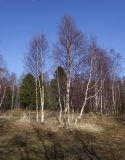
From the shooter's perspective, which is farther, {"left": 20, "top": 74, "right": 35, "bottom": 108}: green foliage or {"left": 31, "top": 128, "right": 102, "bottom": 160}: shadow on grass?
{"left": 20, "top": 74, "right": 35, "bottom": 108}: green foliage

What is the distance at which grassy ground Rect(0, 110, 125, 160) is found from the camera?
20.4 m

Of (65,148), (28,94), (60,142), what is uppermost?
(28,94)

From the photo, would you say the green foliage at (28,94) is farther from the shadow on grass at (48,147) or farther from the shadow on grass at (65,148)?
the shadow on grass at (65,148)

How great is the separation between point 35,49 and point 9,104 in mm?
38614

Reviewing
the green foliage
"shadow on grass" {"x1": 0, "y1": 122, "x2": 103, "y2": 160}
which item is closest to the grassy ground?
"shadow on grass" {"x1": 0, "y1": 122, "x2": 103, "y2": 160}

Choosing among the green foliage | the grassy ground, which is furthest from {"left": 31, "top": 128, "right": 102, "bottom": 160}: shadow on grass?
the green foliage

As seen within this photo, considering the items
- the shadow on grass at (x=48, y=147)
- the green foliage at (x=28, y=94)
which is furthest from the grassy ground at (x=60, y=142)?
the green foliage at (x=28, y=94)

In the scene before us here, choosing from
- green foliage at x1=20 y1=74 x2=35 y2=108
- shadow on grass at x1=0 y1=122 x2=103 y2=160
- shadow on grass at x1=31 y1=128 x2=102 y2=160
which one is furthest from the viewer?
green foliage at x1=20 y1=74 x2=35 y2=108

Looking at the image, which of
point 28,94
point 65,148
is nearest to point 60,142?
point 65,148

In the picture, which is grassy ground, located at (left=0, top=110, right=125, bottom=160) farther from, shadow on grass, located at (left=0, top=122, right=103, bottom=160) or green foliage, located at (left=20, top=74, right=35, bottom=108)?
green foliage, located at (left=20, top=74, right=35, bottom=108)

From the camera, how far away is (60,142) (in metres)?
23.8

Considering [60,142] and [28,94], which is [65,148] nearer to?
[60,142]

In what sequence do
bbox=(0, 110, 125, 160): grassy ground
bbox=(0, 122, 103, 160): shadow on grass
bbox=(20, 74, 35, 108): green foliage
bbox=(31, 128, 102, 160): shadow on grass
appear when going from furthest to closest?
bbox=(20, 74, 35, 108): green foliage < bbox=(0, 110, 125, 160): grassy ground < bbox=(31, 128, 102, 160): shadow on grass < bbox=(0, 122, 103, 160): shadow on grass

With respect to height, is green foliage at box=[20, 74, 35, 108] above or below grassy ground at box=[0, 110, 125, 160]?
above
